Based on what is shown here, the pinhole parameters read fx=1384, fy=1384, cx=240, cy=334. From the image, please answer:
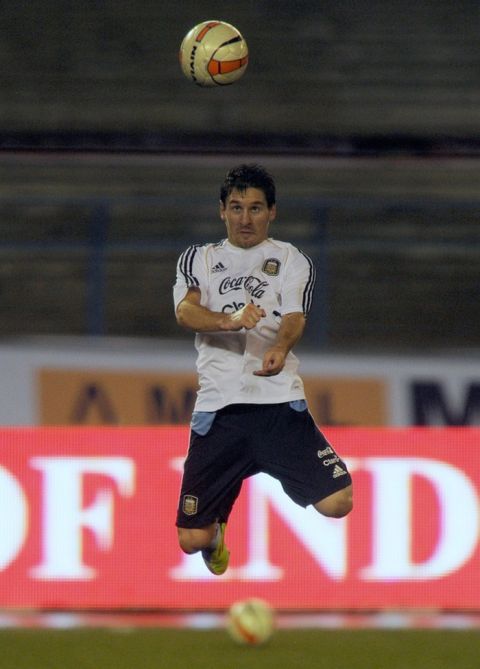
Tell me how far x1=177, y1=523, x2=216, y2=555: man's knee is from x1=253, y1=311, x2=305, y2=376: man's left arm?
0.73 meters

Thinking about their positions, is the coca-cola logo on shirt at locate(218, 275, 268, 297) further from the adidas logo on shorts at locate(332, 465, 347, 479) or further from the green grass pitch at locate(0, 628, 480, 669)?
the green grass pitch at locate(0, 628, 480, 669)

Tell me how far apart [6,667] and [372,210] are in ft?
18.5

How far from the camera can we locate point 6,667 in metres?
4.88

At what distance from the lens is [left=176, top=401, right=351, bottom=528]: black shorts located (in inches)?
199

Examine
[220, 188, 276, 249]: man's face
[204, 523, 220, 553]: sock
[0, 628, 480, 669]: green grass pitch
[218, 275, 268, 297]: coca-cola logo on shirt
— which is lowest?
[0, 628, 480, 669]: green grass pitch

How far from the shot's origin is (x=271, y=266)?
5.06 metres

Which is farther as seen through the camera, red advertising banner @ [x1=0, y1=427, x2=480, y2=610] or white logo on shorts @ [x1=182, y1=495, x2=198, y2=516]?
red advertising banner @ [x1=0, y1=427, x2=480, y2=610]

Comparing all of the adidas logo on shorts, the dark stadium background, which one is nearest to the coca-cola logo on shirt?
the adidas logo on shorts

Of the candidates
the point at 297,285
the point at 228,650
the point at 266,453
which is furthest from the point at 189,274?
the point at 228,650

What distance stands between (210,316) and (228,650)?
4.49 ft

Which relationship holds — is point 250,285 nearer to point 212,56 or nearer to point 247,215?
point 247,215

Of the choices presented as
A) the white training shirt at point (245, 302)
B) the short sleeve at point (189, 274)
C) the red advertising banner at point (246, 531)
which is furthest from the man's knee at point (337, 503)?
the red advertising banner at point (246, 531)

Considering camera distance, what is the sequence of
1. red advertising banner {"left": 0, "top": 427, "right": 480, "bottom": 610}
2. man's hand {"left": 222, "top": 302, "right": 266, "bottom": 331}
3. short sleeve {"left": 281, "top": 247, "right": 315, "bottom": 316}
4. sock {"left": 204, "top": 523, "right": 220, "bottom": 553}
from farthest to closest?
1. red advertising banner {"left": 0, "top": 427, "right": 480, "bottom": 610}
2. sock {"left": 204, "top": 523, "right": 220, "bottom": 553}
3. short sleeve {"left": 281, "top": 247, "right": 315, "bottom": 316}
4. man's hand {"left": 222, "top": 302, "right": 266, "bottom": 331}

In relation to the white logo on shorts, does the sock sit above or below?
below
